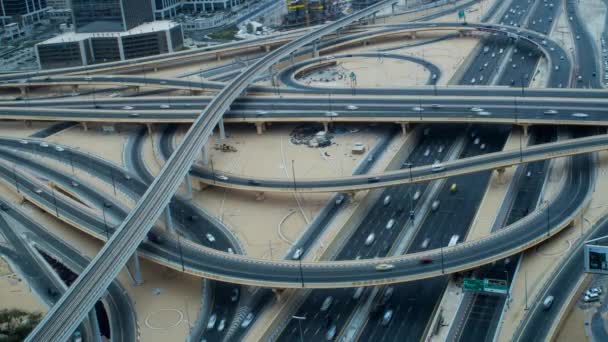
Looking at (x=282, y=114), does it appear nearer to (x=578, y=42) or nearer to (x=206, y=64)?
(x=206, y=64)

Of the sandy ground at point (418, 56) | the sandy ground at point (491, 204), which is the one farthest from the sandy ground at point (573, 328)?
the sandy ground at point (418, 56)

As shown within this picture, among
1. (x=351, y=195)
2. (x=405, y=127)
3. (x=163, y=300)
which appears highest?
(x=405, y=127)

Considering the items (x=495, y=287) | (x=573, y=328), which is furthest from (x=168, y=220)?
(x=573, y=328)

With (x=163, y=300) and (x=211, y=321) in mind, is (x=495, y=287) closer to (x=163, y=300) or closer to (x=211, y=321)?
(x=211, y=321)

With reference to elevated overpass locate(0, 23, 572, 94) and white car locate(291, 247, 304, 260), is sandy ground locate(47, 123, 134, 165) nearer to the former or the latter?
elevated overpass locate(0, 23, 572, 94)

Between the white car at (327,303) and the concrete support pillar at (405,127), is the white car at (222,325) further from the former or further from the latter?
the concrete support pillar at (405,127)

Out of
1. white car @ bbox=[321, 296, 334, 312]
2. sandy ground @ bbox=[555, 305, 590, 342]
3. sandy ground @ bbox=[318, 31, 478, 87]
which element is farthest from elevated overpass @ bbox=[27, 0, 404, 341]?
sandy ground @ bbox=[555, 305, 590, 342]

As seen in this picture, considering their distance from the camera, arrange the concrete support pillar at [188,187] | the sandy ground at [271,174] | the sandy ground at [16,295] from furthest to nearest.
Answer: the concrete support pillar at [188,187]
the sandy ground at [271,174]
the sandy ground at [16,295]
